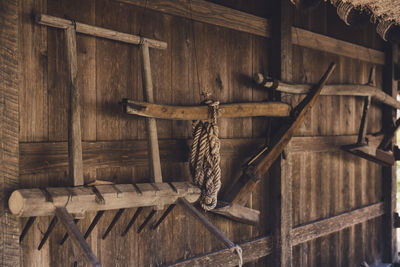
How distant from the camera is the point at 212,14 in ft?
8.43

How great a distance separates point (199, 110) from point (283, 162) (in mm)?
1125

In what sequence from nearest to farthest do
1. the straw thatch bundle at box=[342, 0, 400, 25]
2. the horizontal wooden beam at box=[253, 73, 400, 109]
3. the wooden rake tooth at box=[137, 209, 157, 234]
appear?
1. the wooden rake tooth at box=[137, 209, 157, 234]
2. the straw thatch bundle at box=[342, 0, 400, 25]
3. the horizontal wooden beam at box=[253, 73, 400, 109]

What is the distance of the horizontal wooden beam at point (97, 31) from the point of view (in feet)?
5.66

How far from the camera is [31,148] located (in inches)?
68.6

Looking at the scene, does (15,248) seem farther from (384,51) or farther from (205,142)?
(384,51)

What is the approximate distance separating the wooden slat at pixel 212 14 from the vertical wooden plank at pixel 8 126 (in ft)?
2.19

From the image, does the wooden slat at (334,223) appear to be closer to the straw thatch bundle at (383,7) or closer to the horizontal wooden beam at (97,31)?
the straw thatch bundle at (383,7)

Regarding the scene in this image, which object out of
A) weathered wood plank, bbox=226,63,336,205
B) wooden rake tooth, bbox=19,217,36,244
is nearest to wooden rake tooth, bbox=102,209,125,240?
wooden rake tooth, bbox=19,217,36,244

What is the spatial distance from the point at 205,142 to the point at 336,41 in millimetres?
2216

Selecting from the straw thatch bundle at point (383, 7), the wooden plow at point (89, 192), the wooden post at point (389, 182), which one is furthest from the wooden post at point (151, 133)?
the wooden post at point (389, 182)

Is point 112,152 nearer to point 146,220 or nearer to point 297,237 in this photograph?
point 146,220

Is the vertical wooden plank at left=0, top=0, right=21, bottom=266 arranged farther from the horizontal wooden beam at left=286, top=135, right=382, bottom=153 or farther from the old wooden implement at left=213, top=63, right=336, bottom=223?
the horizontal wooden beam at left=286, top=135, right=382, bottom=153

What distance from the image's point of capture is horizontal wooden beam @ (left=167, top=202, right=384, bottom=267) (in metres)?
2.56

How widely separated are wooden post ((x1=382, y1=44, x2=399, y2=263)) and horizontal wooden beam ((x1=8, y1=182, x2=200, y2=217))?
10.9 feet
